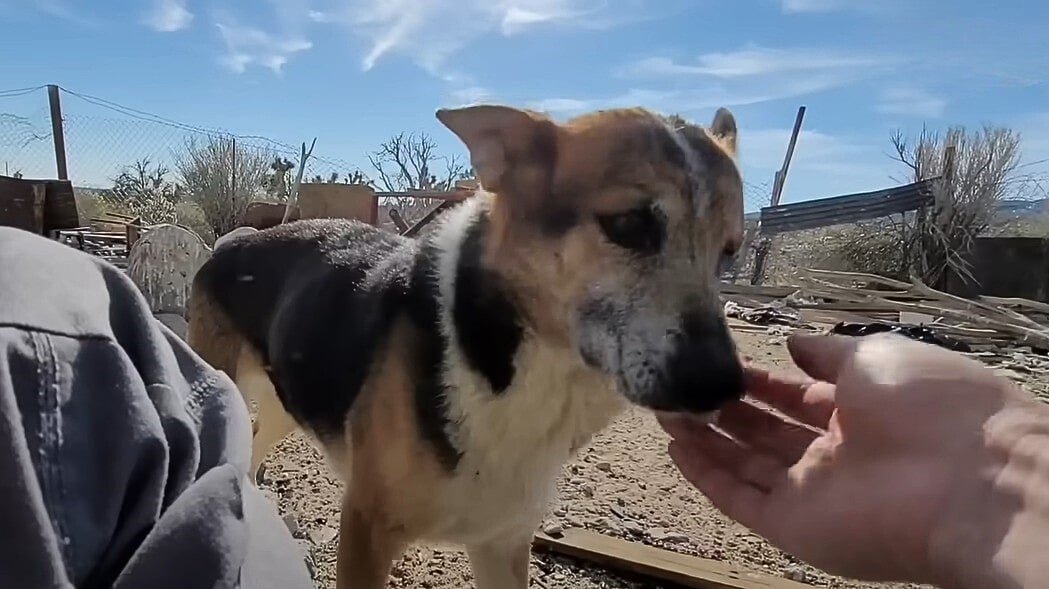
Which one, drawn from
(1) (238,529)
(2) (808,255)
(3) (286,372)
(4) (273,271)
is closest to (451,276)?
(3) (286,372)

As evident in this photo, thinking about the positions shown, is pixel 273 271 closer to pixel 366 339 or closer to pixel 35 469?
pixel 366 339

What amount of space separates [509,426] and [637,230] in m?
0.64

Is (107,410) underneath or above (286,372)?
above

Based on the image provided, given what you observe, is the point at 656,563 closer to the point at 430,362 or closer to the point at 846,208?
the point at 430,362

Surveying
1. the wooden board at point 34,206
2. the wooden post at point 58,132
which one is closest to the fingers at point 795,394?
the wooden board at point 34,206

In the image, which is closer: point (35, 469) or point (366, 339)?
point (35, 469)

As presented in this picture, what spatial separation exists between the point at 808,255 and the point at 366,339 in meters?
11.1

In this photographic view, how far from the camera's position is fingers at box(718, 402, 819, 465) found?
1.54 m

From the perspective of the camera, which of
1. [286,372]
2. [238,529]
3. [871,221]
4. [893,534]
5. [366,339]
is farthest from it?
[871,221]

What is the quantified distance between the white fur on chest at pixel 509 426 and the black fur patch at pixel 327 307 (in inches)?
2.1

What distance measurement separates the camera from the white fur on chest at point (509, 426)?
208 centimetres

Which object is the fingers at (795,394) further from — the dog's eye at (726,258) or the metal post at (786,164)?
the metal post at (786,164)

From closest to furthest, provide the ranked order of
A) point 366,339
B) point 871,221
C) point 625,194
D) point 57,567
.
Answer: point 57,567, point 625,194, point 366,339, point 871,221

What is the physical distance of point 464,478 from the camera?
6.90ft
